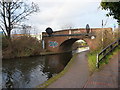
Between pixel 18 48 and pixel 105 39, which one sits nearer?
pixel 105 39

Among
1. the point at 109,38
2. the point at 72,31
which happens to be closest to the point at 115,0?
the point at 109,38

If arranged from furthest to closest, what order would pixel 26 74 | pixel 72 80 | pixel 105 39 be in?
1. pixel 105 39
2. pixel 26 74
3. pixel 72 80

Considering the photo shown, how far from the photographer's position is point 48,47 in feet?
81.2

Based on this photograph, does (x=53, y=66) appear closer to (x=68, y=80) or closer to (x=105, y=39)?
(x=68, y=80)

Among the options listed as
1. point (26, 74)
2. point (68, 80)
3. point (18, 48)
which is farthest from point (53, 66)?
point (18, 48)

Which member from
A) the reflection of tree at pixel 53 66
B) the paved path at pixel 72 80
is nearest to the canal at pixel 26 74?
the reflection of tree at pixel 53 66

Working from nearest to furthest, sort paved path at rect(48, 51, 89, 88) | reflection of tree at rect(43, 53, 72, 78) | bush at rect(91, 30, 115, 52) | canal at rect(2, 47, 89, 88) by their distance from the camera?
paved path at rect(48, 51, 89, 88)
canal at rect(2, 47, 89, 88)
reflection of tree at rect(43, 53, 72, 78)
bush at rect(91, 30, 115, 52)

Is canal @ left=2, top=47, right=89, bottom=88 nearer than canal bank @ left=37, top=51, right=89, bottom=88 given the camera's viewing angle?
No

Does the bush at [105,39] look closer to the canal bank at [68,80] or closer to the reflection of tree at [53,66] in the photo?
the reflection of tree at [53,66]

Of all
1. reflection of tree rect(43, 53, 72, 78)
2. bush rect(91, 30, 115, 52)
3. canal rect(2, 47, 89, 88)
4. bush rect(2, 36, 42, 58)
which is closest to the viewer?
canal rect(2, 47, 89, 88)

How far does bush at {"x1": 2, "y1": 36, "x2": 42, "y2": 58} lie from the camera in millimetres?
16078

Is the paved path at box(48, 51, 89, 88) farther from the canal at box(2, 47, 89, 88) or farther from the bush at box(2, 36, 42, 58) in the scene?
the bush at box(2, 36, 42, 58)

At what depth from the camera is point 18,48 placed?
56.5 ft

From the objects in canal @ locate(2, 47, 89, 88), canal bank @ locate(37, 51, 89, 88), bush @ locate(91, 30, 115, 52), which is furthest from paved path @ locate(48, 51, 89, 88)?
bush @ locate(91, 30, 115, 52)
